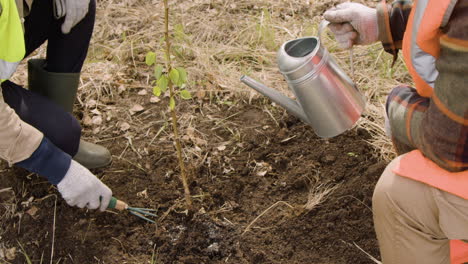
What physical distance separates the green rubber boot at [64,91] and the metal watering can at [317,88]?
32.7 inches

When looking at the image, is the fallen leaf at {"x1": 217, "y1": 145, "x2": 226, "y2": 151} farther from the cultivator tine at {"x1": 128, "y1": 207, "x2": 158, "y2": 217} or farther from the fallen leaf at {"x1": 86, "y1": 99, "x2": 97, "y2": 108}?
the fallen leaf at {"x1": 86, "y1": 99, "x2": 97, "y2": 108}

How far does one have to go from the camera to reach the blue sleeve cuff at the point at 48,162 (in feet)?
5.83

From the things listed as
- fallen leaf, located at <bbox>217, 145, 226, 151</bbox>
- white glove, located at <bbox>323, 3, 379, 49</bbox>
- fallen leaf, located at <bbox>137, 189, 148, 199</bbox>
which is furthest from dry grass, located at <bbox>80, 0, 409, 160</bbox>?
fallen leaf, located at <bbox>137, 189, 148, 199</bbox>

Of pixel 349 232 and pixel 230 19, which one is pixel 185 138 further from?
pixel 230 19

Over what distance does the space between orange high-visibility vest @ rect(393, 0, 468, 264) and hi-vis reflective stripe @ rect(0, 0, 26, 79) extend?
4.01 ft

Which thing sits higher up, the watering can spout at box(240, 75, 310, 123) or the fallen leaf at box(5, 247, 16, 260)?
the watering can spout at box(240, 75, 310, 123)

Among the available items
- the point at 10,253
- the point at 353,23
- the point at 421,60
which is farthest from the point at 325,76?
the point at 10,253

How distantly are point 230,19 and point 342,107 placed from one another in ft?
5.30

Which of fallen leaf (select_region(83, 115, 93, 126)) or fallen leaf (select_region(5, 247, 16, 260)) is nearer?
fallen leaf (select_region(5, 247, 16, 260))

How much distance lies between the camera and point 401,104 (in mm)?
1628

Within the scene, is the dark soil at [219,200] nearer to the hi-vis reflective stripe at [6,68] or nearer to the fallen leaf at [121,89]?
the fallen leaf at [121,89]

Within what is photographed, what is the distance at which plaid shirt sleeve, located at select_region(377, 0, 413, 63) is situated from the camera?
186 cm

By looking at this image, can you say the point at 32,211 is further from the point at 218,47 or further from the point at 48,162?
the point at 218,47

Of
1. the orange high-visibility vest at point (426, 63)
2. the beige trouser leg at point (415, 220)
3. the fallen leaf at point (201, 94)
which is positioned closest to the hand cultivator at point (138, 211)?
the fallen leaf at point (201, 94)
